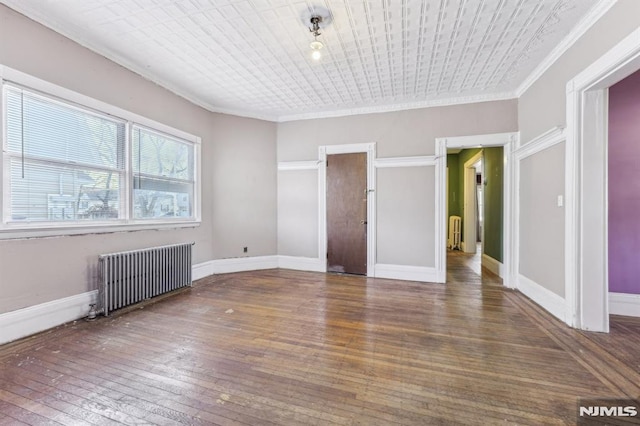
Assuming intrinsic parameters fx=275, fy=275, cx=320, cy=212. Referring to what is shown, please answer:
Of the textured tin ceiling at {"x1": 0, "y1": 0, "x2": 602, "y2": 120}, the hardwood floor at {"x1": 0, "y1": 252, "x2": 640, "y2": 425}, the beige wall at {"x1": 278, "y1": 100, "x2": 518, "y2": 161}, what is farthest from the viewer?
the beige wall at {"x1": 278, "y1": 100, "x2": 518, "y2": 161}

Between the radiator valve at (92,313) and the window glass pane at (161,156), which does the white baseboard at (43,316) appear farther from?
the window glass pane at (161,156)

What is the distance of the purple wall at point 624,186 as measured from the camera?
2.96 meters

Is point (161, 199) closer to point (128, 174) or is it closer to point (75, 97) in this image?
point (128, 174)

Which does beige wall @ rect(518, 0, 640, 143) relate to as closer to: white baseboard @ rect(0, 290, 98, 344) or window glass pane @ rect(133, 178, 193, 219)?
window glass pane @ rect(133, 178, 193, 219)

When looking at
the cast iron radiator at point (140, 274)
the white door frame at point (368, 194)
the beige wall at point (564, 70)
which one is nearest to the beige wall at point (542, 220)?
the beige wall at point (564, 70)

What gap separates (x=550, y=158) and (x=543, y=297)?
1.65 metres

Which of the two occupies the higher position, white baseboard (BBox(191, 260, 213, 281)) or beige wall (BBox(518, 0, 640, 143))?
beige wall (BBox(518, 0, 640, 143))

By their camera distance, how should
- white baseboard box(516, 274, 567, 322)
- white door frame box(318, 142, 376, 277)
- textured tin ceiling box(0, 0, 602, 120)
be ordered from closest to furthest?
textured tin ceiling box(0, 0, 602, 120), white baseboard box(516, 274, 567, 322), white door frame box(318, 142, 376, 277)

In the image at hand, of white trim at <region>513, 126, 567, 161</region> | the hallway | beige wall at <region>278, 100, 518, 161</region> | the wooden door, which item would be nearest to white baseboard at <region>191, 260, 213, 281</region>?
the wooden door

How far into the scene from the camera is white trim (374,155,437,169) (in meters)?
4.51

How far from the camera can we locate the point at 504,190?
430 cm

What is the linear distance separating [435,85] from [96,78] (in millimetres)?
4322

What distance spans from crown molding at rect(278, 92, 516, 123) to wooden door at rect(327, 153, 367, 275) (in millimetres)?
765

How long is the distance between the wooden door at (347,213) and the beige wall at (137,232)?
1183mm
